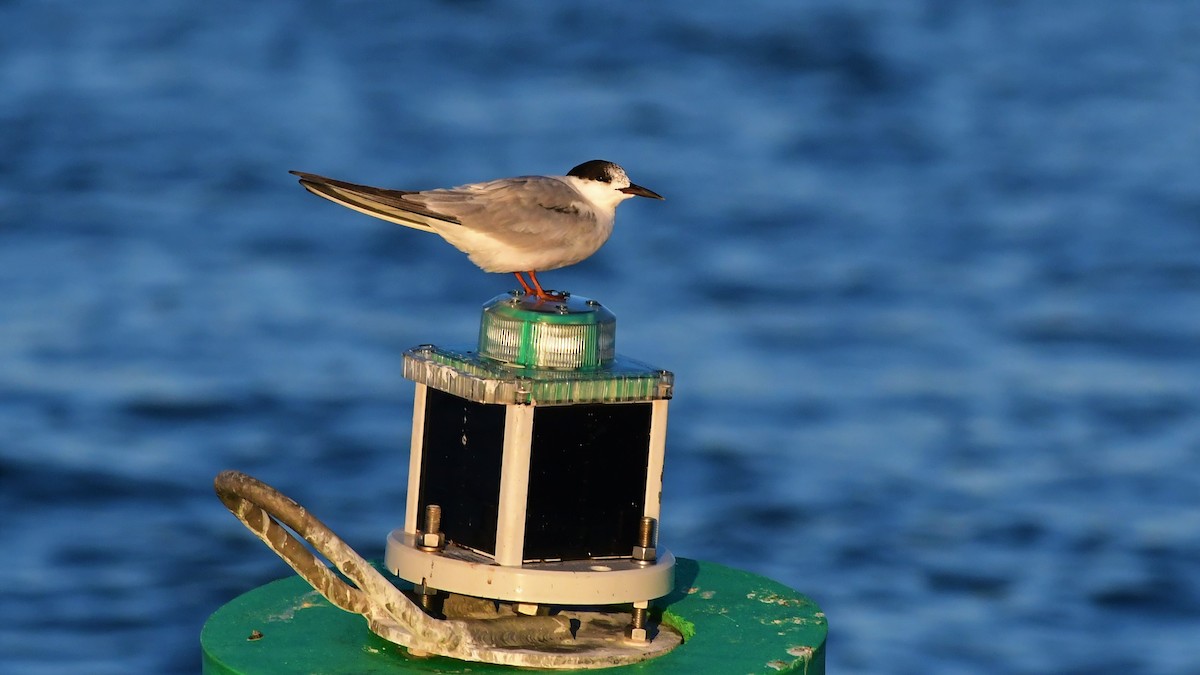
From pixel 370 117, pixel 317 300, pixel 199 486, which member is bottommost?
pixel 199 486

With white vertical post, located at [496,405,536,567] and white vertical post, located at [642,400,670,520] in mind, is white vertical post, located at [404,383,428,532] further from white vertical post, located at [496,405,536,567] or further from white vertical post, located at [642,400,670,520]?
white vertical post, located at [642,400,670,520]

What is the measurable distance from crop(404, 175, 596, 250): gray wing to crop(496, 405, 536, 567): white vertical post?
814mm

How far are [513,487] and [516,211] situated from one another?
948mm

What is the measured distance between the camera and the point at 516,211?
16.3ft

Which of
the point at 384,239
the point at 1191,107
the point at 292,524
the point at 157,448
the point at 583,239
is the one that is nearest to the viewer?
the point at 292,524

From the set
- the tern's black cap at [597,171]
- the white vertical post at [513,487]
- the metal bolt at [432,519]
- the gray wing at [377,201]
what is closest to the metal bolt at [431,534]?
the metal bolt at [432,519]

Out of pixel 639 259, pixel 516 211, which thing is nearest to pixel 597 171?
pixel 516 211

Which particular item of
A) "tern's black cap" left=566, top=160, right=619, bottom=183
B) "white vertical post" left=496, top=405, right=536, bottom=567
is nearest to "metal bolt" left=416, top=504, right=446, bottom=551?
"white vertical post" left=496, top=405, right=536, bottom=567

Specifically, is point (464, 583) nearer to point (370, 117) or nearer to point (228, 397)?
point (228, 397)

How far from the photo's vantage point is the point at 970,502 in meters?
12.1

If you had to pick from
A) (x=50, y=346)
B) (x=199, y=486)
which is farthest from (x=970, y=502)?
(x=50, y=346)

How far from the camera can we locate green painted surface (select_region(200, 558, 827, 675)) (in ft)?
13.9

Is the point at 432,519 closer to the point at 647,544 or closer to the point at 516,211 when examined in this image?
the point at 647,544

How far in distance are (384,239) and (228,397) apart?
2742mm
